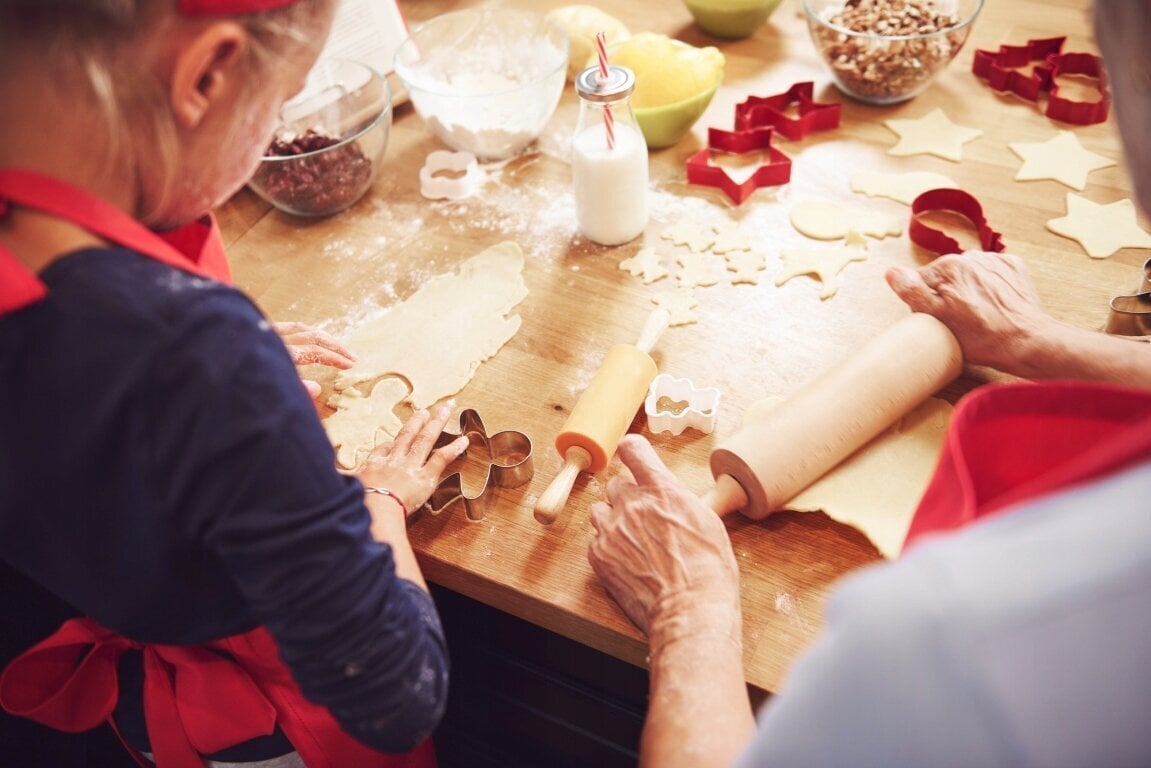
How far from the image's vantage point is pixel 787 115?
143 cm

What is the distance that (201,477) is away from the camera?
556mm

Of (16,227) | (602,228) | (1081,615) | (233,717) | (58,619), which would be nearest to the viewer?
(1081,615)

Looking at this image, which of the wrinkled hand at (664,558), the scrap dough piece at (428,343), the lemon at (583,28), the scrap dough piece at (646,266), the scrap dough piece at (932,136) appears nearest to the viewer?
the wrinkled hand at (664,558)

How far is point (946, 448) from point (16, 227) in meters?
0.63

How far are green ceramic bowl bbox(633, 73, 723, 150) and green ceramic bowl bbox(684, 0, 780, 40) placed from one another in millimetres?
259

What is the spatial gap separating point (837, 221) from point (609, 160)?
0.34 metres

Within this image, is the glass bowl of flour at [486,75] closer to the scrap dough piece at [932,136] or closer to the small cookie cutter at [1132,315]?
the scrap dough piece at [932,136]

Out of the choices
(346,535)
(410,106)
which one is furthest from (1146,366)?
(410,106)

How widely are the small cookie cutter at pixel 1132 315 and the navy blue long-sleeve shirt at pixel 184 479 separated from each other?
34.5 inches

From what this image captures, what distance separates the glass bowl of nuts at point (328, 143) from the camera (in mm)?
1270

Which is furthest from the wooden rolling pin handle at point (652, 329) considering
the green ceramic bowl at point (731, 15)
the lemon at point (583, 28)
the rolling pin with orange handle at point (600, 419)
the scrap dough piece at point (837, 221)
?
the green ceramic bowl at point (731, 15)

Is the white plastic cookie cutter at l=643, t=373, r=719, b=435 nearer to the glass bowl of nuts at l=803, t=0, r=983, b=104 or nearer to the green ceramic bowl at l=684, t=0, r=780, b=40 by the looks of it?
the glass bowl of nuts at l=803, t=0, r=983, b=104

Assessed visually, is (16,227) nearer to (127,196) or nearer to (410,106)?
(127,196)

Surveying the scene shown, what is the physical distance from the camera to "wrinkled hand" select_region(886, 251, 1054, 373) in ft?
3.16
